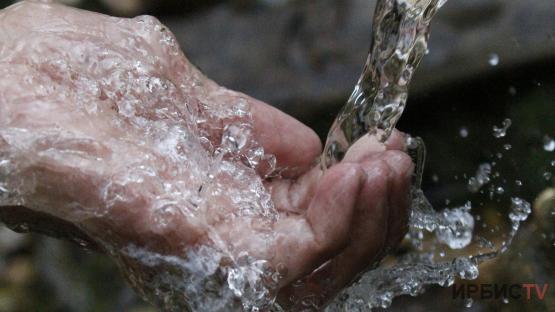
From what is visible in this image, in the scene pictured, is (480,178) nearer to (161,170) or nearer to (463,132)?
(463,132)

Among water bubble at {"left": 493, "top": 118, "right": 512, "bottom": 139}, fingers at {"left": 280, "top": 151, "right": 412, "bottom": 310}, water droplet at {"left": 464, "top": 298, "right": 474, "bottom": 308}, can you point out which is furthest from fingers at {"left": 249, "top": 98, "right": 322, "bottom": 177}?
water bubble at {"left": 493, "top": 118, "right": 512, "bottom": 139}

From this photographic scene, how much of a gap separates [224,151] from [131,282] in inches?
12.3

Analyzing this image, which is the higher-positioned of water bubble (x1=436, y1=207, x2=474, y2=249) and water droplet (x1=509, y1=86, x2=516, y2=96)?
water droplet (x1=509, y1=86, x2=516, y2=96)

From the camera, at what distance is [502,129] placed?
2785 mm

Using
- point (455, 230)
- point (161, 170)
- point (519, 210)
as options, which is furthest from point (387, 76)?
point (519, 210)

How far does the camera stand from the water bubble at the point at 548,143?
2.61m

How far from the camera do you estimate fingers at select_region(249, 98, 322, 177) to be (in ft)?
5.89

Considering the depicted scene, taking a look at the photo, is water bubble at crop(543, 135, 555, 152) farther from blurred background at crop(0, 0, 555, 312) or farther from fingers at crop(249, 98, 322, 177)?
fingers at crop(249, 98, 322, 177)

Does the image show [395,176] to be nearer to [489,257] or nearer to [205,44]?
[489,257]

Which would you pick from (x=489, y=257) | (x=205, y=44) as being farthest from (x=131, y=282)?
(x=205, y=44)

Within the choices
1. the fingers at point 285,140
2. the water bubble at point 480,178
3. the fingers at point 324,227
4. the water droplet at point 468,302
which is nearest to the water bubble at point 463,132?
the water bubble at point 480,178

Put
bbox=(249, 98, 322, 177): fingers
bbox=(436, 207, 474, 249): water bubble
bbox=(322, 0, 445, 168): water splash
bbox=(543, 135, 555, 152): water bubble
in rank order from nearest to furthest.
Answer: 1. bbox=(322, 0, 445, 168): water splash
2. bbox=(249, 98, 322, 177): fingers
3. bbox=(436, 207, 474, 249): water bubble
4. bbox=(543, 135, 555, 152): water bubble

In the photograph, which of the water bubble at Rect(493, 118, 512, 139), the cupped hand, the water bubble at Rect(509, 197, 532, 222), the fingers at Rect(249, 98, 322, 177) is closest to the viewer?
the cupped hand

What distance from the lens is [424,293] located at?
7.70ft
